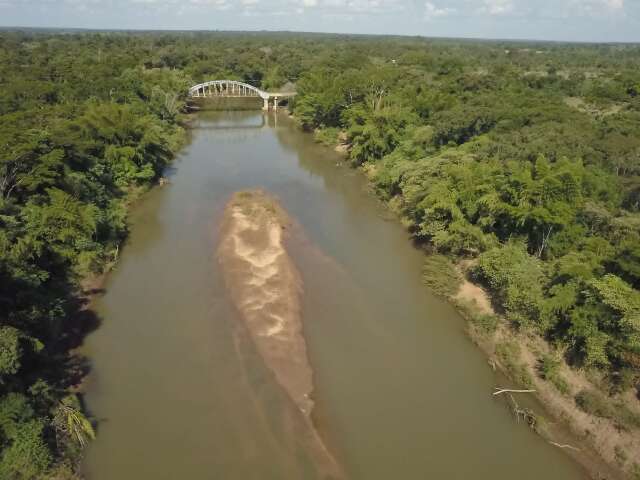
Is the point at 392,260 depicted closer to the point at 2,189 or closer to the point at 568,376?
the point at 568,376

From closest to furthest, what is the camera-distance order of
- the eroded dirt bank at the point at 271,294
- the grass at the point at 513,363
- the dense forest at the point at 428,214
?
the dense forest at the point at 428,214 → the eroded dirt bank at the point at 271,294 → the grass at the point at 513,363

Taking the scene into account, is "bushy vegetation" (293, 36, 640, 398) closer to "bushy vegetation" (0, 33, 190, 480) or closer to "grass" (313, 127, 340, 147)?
"grass" (313, 127, 340, 147)

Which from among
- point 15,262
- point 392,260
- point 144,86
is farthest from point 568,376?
point 144,86

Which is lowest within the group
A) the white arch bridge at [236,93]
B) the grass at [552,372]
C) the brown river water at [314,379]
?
the brown river water at [314,379]

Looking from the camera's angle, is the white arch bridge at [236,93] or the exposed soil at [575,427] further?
the white arch bridge at [236,93]

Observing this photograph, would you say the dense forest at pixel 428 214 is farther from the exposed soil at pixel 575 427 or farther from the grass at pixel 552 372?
the exposed soil at pixel 575 427

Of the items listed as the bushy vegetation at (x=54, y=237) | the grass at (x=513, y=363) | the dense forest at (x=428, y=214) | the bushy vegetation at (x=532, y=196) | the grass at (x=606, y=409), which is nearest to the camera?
the bushy vegetation at (x=54, y=237)

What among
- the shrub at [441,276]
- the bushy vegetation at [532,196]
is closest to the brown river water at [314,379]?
the shrub at [441,276]
